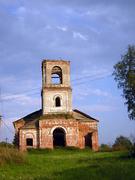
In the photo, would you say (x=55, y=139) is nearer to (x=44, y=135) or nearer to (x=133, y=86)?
(x=44, y=135)

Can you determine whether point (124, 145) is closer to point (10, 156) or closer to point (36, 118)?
point (36, 118)

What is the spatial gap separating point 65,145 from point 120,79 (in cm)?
985

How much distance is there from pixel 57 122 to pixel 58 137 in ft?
12.8

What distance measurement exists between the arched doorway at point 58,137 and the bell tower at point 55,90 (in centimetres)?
234

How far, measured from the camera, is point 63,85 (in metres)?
49.5

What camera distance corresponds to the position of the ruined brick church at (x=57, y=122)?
4666 centimetres

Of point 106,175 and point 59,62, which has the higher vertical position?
point 59,62

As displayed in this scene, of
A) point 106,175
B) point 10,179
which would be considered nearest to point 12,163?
point 10,179

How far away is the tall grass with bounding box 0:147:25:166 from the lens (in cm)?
1741

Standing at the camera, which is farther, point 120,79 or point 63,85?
point 63,85

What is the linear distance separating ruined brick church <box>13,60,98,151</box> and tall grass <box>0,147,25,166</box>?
27580 mm

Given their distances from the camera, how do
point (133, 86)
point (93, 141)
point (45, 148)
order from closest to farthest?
point (133, 86), point (45, 148), point (93, 141)

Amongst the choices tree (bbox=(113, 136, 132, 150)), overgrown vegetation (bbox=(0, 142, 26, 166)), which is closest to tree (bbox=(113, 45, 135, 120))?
tree (bbox=(113, 136, 132, 150))

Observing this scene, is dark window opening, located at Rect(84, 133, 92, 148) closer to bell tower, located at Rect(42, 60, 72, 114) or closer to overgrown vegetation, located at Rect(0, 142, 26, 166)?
bell tower, located at Rect(42, 60, 72, 114)
